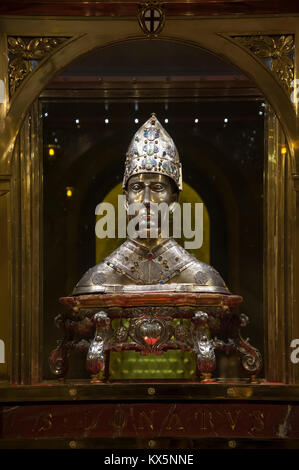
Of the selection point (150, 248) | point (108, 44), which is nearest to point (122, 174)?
point (150, 248)

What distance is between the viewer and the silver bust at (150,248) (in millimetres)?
6453

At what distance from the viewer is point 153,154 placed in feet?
21.7

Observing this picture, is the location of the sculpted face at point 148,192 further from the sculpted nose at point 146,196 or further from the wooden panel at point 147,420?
the wooden panel at point 147,420

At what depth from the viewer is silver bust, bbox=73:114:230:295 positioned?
6453mm

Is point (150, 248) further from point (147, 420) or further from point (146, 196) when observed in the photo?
point (147, 420)

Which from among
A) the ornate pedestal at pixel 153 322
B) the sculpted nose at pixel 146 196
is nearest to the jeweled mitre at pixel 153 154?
the sculpted nose at pixel 146 196

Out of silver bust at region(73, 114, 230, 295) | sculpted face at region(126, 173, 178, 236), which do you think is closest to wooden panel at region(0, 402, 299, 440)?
silver bust at region(73, 114, 230, 295)

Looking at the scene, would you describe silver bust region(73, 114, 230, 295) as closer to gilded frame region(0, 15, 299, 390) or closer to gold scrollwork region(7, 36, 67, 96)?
gilded frame region(0, 15, 299, 390)

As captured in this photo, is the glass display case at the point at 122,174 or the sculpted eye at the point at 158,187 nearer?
the glass display case at the point at 122,174

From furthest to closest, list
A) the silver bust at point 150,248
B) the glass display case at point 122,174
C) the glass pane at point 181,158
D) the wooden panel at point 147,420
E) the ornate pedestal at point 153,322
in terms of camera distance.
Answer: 1. the glass pane at point 181,158
2. the silver bust at point 150,248
3. the ornate pedestal at point 153,322
4. the glass display case at point 122,174
5. the wooden panel at point 147,420

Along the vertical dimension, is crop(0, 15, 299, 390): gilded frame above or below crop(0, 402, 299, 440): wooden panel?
above

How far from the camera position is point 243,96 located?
689 cm

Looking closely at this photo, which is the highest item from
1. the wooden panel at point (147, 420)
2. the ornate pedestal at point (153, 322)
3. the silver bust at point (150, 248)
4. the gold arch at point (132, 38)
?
the gold arch at point (132, 38)
